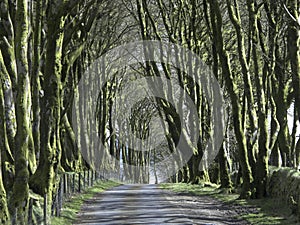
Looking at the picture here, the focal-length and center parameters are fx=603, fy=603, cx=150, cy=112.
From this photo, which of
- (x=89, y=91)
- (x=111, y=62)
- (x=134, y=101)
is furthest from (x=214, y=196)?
(x=134, y=101)

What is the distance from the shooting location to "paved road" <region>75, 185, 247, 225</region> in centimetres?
1668

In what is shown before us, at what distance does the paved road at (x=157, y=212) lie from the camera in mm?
16680

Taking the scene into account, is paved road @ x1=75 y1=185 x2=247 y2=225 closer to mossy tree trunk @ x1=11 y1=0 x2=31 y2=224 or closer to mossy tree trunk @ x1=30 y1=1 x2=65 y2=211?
mossy tree trunk @ x1=30 y1=1 x2=65 y2=211

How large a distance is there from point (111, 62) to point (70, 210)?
25.9 meters

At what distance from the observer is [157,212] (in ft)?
61.7

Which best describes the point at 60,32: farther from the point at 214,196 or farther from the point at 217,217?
the point at 214,196

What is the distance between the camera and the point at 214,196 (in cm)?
2541

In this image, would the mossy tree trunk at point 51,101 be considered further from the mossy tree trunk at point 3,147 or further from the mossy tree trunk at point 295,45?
the mossy tree trunk at point 295,45

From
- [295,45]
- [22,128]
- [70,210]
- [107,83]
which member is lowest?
[70,210]

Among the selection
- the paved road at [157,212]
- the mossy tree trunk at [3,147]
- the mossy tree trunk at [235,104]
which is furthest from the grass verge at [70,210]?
the mossy tree trunk at [235,104]

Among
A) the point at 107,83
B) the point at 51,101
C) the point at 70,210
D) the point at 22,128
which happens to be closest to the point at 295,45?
the point at 51,101

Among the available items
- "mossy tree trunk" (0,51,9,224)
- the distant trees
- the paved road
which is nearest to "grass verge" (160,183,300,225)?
the paved road

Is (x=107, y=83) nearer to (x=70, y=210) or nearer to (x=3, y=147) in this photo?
(x=70, y=210)

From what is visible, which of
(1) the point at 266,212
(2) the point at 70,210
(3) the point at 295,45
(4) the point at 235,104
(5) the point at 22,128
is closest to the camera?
(5) the point at 22,128
